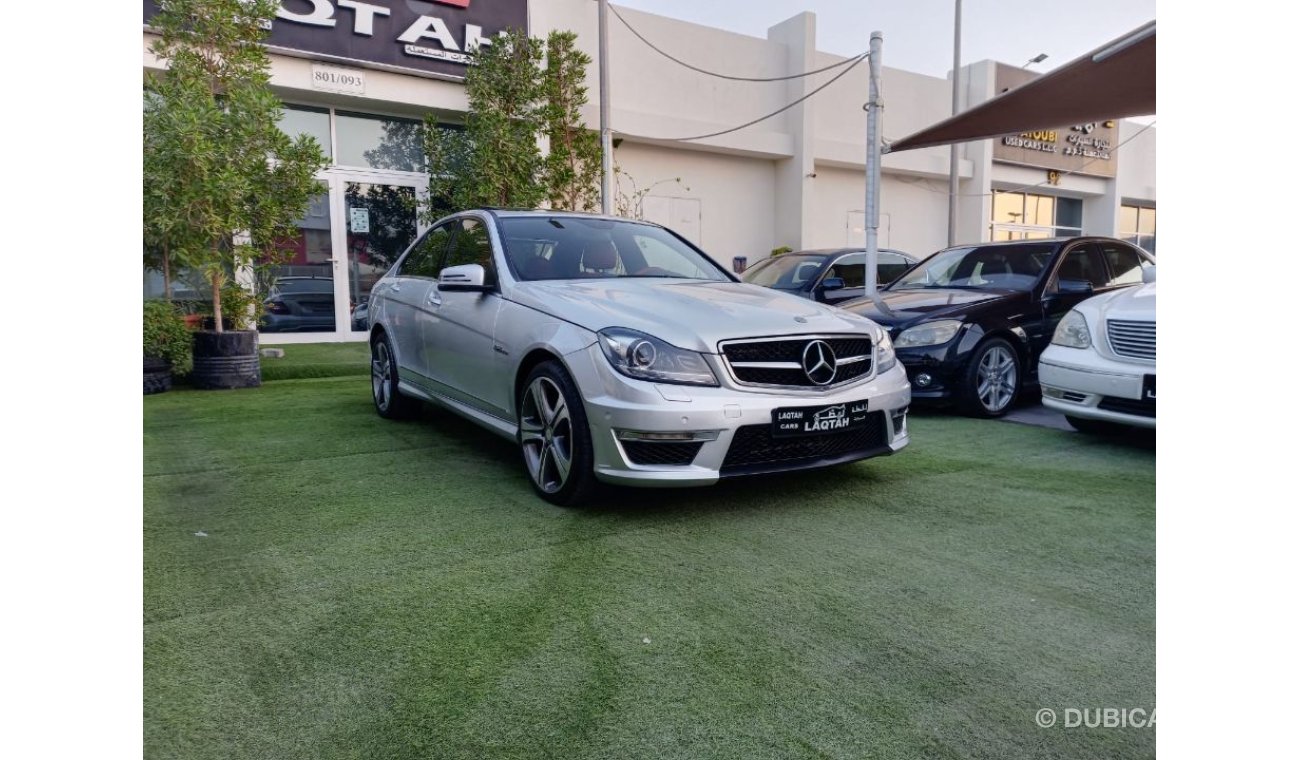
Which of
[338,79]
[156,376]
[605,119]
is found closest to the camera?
[156,376]

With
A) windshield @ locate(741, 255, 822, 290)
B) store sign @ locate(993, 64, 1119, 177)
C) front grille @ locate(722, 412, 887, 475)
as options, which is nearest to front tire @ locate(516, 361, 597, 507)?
front grille @ locate(722, 412, 887, 475)

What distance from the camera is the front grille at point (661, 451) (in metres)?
3.40

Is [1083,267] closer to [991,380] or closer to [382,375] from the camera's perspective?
[991,380]

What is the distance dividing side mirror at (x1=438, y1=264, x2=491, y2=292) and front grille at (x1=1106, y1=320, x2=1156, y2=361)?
3.52m

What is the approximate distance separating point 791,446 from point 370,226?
9111mm

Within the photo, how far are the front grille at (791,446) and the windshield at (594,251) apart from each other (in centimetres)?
136

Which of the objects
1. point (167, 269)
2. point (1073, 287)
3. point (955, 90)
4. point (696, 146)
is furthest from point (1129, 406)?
point (955, 90)

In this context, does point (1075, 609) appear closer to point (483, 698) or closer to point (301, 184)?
point (483, 698)

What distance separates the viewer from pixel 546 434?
383 centimetres

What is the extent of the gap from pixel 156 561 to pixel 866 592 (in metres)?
2.49

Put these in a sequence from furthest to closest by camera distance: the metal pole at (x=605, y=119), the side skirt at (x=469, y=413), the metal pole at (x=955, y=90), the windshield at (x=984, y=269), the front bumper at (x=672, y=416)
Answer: the metal pole at (x=955, y=90) → the metal pole at (x=605, y=119) → the windshield at (x=984, y=269) → the side skirt at (x=469, y=413) → the front bumper at (x=672, y=416)

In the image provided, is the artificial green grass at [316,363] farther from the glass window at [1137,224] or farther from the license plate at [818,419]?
the glass window at [1137,224]

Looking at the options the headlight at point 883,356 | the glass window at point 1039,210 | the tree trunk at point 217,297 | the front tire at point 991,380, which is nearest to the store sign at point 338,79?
the tree trunk at point 217,297

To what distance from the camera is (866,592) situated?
2.76m
